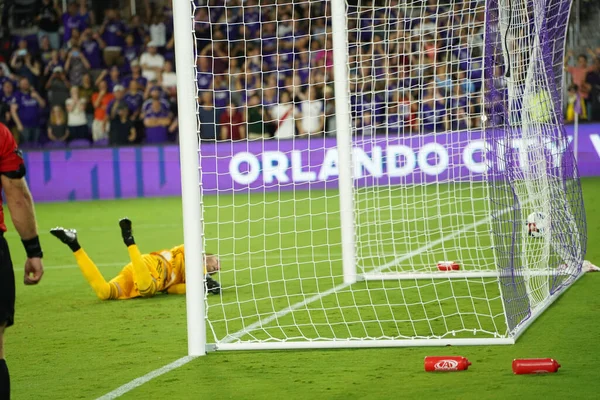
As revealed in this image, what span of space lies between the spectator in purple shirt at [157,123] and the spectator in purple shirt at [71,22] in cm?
420

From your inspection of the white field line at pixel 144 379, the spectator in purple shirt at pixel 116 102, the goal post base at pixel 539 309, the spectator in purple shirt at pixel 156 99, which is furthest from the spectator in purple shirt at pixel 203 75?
the white field line at pixel 144 379

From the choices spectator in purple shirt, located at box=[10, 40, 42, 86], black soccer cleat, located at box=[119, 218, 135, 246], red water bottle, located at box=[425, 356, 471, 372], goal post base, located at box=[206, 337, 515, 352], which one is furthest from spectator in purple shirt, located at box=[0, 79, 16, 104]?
red water bottle, located at box=[425, 356, 471, 372]

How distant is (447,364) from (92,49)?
18.6m

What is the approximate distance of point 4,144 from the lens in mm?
4492

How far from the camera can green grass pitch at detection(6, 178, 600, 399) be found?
5387 mm

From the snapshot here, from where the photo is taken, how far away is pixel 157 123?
20500 millimetres

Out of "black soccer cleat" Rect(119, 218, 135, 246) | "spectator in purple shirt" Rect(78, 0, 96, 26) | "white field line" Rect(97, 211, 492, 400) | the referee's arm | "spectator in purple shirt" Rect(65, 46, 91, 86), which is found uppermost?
"spectator in purple shirt" Rect(78, 0, 96, 26)

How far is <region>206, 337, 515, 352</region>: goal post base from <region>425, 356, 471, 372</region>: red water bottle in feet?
2.04

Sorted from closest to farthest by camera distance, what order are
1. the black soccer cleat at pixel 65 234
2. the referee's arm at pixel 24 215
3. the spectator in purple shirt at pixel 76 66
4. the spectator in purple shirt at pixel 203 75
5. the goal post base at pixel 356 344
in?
the referee's arm at pixel 24 215 → the goal post base at pixel 356 344 → the black soccer cleat at pixel 65 234 → the spectator in purple shirt at pixel 203 75 → the spectator in purple shirt at pixel 76 66

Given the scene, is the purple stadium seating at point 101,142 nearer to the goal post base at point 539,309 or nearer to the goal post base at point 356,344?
the goal post base at point 539,309

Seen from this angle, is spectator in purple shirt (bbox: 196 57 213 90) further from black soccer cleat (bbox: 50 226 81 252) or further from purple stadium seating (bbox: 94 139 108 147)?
black soccer cleat (bbox: 50 226 81 252)

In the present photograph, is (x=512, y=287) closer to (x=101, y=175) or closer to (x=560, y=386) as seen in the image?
(x=560, y=386)

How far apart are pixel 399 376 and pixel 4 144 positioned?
2.57m

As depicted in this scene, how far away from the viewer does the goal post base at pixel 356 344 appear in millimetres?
6352
